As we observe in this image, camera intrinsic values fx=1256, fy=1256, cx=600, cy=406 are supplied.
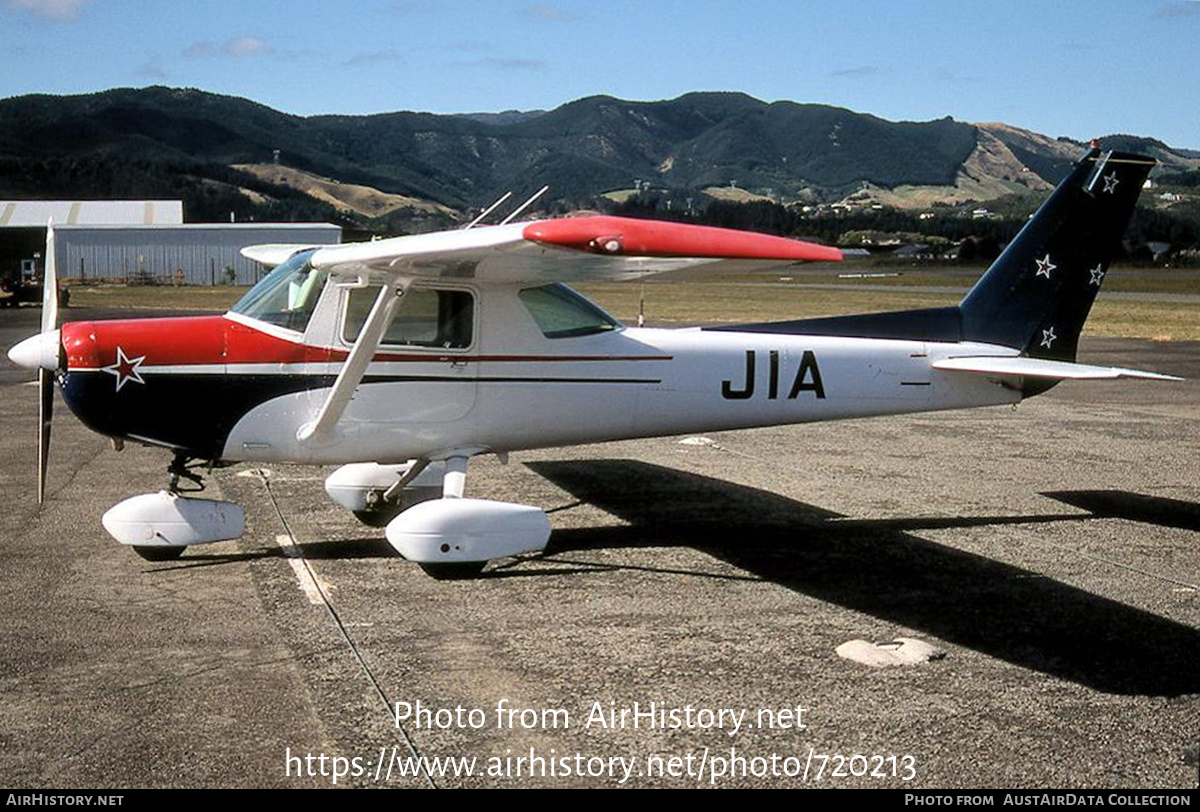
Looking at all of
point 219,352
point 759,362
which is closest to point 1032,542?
point 759,362

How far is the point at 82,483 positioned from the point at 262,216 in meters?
177

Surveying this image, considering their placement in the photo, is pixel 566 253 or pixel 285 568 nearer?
pixel 566 253

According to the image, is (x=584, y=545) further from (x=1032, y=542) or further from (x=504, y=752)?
(x=504, y=752)

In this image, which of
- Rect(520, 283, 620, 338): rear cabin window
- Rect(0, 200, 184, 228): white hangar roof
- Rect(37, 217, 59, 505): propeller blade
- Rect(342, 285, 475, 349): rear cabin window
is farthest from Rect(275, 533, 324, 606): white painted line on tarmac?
Rect(0, 200, 184, 228): white hangar roof

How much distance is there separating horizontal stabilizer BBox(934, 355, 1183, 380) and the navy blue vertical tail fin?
0.91ft

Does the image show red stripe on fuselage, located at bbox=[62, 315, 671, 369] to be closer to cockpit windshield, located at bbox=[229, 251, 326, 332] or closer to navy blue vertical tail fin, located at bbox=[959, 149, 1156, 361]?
cockpit windshield, located at bbox=[229, 251, 326, 332]

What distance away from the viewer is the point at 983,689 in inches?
244

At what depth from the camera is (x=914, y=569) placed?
869 cm

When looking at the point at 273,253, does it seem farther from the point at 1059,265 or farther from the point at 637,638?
the point at 1059,265

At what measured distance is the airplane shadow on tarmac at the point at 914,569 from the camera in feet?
22.2

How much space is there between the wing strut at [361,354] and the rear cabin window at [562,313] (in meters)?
1.10

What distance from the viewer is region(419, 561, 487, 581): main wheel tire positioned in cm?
813

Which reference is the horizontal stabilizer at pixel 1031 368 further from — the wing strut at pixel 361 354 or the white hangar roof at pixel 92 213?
the white hangar roof at pixel 92 213

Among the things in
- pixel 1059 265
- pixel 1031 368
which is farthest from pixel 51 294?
pixel 1059 265
